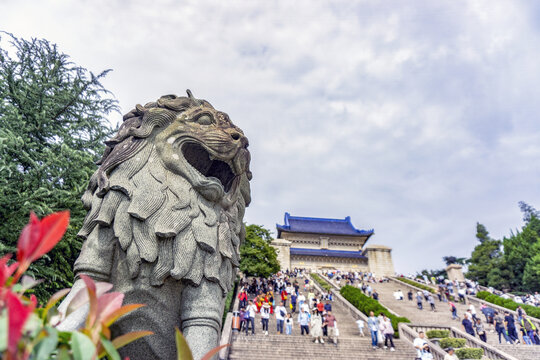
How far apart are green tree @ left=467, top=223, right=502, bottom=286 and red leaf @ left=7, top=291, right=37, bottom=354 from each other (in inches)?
1833

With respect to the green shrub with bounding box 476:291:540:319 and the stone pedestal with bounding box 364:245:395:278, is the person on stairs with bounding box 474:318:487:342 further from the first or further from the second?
the stone pedestal with bounding box 364:245:395:278

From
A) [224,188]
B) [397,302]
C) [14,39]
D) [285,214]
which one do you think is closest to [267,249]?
[397,302]

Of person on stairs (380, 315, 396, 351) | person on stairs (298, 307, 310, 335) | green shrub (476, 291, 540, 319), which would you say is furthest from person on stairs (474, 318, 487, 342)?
person on stairs (298, 307, 310, 335)

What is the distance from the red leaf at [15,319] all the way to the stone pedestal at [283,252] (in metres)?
37.3

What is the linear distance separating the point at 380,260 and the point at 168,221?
3985cm

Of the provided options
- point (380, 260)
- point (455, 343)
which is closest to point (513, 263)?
point (380, 260)

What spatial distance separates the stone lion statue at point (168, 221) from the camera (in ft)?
8.95

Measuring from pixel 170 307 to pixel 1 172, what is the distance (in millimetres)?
4963

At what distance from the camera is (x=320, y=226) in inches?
1935

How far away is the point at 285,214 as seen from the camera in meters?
50.5

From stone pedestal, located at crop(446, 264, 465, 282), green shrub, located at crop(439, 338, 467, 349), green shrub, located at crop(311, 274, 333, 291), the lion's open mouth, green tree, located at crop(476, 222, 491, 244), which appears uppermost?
green tree, located at crop(476, 222, 491, 244)

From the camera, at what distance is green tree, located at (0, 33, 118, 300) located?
20.5 ft

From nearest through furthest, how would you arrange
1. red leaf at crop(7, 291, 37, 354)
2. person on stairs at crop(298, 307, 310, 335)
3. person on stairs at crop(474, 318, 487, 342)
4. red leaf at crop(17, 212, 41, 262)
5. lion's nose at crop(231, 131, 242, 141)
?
red leaf at crop(7, 291, 37, 354) < red leaf at crop(17, 212, 41, 262) < lion's nose at crop(231, 131, 242, 141) < person on stairs at crop(298, 307, 310, 335) < person on stairs at crop(474, 318, 487, 342)

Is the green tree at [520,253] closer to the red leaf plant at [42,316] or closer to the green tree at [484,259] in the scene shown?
the green tree at [484,259]
